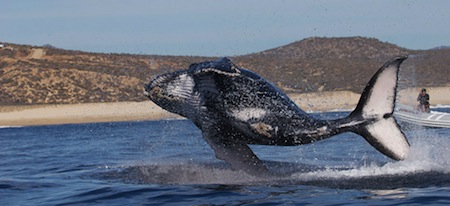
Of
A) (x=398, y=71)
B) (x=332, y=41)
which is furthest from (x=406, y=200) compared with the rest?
(x=332, y=41)

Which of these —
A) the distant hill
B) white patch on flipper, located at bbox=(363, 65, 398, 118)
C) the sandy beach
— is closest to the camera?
white patch on flipper, located at bbox=(363, 65, 398, 118)

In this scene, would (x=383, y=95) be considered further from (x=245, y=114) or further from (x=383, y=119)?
(x=245, y=114)

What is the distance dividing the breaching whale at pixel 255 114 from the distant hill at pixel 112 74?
4601cm

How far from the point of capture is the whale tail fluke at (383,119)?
11062mm

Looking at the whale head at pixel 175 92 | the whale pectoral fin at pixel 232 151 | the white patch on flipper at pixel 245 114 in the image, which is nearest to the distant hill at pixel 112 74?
the whale head at pixel 175 92

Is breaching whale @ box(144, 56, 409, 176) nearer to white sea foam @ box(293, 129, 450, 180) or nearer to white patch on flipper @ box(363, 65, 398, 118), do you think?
white patch on flipper @ box(363, 65, 398, 118)

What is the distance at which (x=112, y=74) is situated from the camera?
73.5 m

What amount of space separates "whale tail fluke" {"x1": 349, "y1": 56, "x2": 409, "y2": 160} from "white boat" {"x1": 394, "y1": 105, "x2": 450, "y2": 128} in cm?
1424

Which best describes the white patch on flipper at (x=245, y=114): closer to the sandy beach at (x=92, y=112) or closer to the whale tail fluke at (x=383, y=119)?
the whale tail fluke at (x=383, y=119)

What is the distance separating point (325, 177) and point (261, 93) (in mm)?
1613

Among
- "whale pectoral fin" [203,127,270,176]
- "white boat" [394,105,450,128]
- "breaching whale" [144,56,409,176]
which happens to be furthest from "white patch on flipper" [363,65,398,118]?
"white boat" [394,105,450,128]

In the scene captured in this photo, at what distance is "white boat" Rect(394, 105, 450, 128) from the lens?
2525cm

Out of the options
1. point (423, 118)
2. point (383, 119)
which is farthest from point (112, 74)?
point (383, 119)

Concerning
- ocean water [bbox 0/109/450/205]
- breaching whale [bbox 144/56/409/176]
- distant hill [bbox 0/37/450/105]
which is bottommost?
ocean water [bbox 0/109/450/205]
